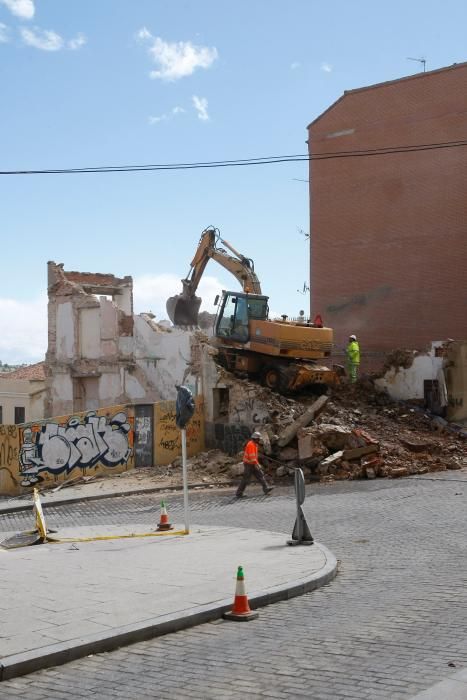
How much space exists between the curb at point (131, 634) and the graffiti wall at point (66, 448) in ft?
51.8

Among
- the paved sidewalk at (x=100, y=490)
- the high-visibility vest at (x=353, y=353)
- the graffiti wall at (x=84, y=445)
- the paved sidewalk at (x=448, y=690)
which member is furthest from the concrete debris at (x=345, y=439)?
the paved sidewalk at (x=448, y=690)

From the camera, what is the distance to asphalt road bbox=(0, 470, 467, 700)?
251 inches

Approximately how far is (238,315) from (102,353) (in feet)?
29.4

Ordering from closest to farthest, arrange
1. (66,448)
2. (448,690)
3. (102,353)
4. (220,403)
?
1. (448,690)
2. (66,448)
3. (220,403)
4. (102,353)

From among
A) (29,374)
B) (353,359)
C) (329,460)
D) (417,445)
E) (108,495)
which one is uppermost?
(29,374)

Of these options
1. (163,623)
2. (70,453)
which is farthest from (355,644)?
(70,453)

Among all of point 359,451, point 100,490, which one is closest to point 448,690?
point 359,451

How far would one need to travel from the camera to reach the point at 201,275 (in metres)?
33.1

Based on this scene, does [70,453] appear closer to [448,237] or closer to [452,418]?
[452,418]

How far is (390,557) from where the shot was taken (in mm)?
11742

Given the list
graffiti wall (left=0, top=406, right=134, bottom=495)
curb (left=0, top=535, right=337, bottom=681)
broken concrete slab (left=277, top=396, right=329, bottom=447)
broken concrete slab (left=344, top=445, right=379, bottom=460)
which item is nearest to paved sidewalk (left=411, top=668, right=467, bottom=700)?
curb (left=0, top=535, right=337, bottom=681)

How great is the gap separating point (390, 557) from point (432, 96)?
27864mm

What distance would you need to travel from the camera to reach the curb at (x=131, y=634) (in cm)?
687

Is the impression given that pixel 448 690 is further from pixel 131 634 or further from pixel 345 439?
pixel 345 439
